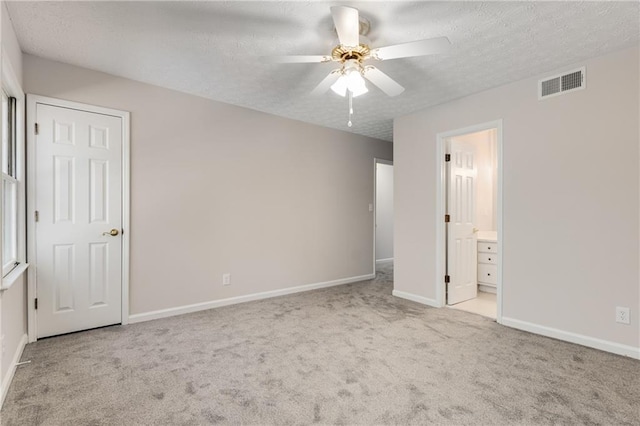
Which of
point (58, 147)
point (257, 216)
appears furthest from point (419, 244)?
point (58, 147)

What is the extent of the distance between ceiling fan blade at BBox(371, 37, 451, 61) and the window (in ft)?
9.11

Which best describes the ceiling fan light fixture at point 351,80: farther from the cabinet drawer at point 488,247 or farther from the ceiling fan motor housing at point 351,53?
the cabinet drawer at point 488,247

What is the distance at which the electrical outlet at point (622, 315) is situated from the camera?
257cm

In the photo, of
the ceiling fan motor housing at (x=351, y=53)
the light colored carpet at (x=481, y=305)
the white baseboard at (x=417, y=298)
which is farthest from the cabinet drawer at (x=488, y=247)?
the ceiling fan motor housing at (x=351, y=53)

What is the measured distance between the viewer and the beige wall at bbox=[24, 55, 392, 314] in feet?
10.8

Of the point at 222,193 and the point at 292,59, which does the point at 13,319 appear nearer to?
the point at 222,193

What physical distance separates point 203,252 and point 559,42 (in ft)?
12.5

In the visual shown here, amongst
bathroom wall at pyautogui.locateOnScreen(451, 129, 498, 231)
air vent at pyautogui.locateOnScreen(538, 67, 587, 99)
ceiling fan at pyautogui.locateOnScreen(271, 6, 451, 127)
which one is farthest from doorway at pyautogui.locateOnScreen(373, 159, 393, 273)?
Result: ceiling fan at pyautogui.locateOnScreen(271, 6, 451, 127)

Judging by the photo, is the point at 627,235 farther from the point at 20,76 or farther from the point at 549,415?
the point at 20,76

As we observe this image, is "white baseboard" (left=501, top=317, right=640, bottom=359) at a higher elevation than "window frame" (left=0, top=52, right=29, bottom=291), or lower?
lower

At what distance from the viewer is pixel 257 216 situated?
4.19 metres

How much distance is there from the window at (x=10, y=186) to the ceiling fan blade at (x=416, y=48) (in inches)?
109

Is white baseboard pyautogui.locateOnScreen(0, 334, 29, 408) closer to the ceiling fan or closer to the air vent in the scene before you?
the ceiling fan

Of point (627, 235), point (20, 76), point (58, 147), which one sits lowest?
point (627, 235)
